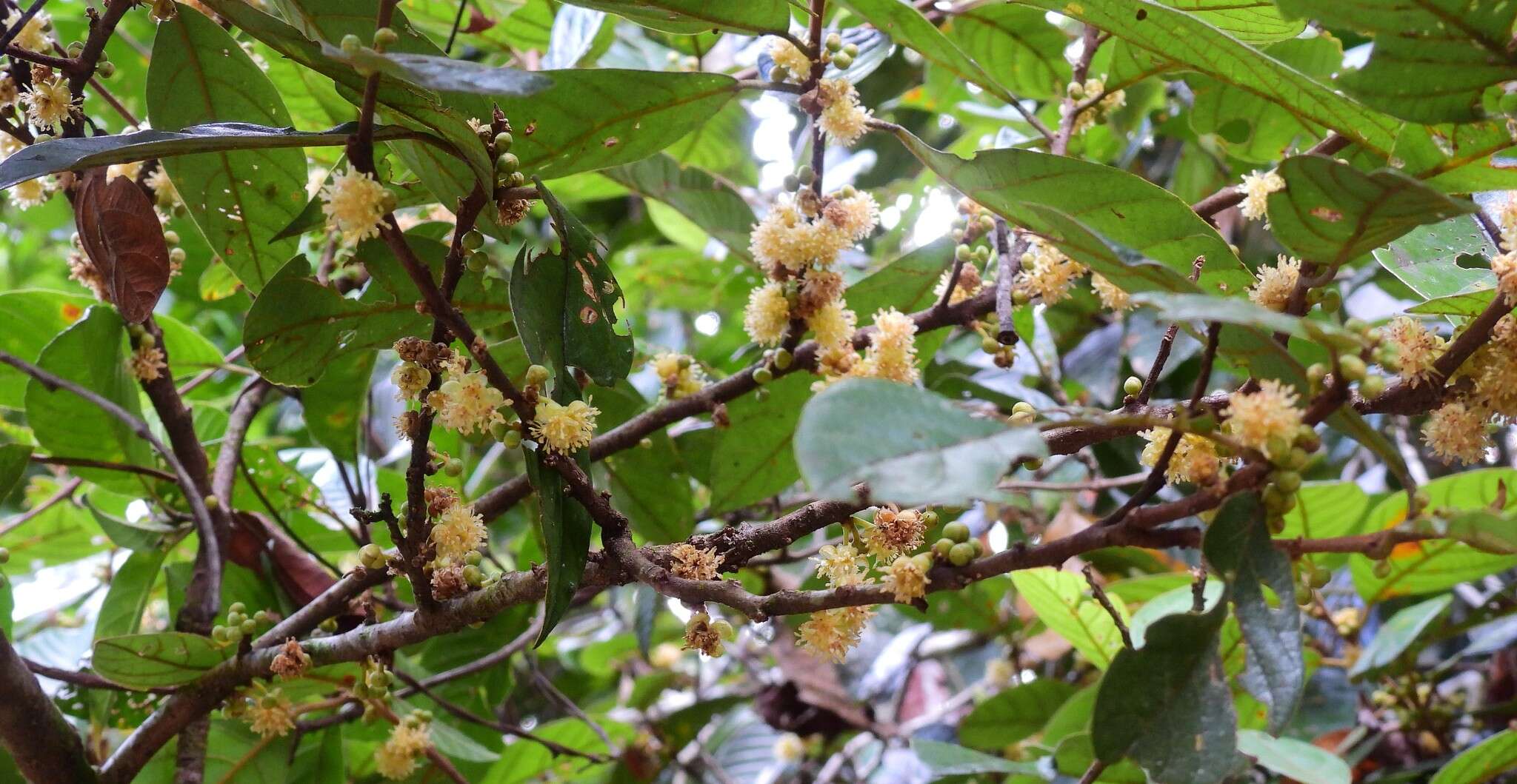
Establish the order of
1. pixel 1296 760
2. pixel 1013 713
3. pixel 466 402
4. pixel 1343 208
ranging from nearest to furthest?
1. pixel 1343 208
2. pixel 466 402
3. pixel 1296 760
4. pixel 1013 713

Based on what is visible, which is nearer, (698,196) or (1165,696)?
(1165,696)

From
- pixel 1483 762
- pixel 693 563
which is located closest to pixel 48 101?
pixel 693 563

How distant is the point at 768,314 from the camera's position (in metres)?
1.00

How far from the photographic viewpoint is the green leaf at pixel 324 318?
2.76 feet

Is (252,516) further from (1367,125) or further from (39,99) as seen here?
(1367,125)

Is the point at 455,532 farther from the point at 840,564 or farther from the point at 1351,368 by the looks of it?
the point at 1351,368

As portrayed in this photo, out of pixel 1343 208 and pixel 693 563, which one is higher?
pixel 1343 208

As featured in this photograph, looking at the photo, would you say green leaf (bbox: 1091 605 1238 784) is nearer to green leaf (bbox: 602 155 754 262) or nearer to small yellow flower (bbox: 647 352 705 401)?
small yellow flower (bbox: 647 352 705 401)

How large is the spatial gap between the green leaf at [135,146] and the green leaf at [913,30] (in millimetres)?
394

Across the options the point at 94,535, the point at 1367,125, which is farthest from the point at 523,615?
the point at 1367,125

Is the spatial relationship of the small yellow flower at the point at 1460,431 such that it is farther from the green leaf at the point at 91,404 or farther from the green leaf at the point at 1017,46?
the green leaf at the point at 91,404

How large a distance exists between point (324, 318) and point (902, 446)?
0.54m

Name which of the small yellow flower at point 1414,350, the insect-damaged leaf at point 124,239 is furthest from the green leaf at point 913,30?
the insect-damaged leaf at point 124,239

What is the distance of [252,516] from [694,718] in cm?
99
